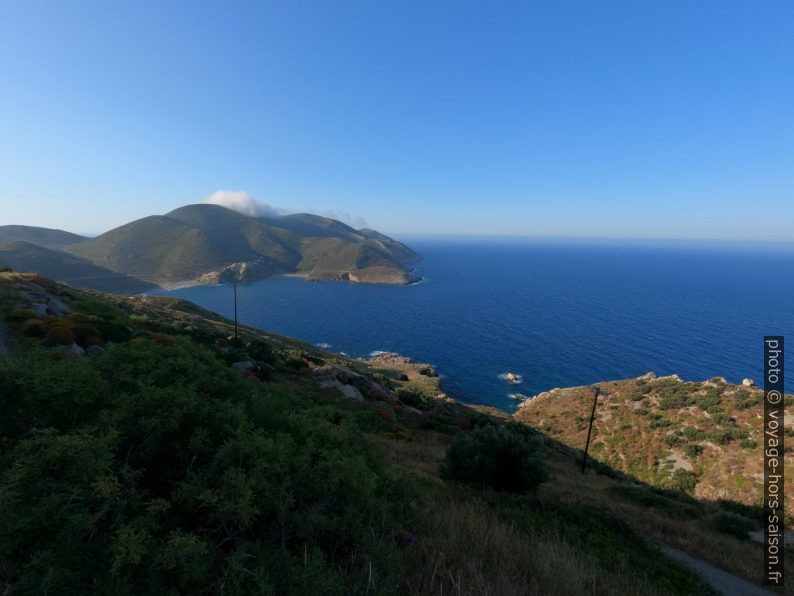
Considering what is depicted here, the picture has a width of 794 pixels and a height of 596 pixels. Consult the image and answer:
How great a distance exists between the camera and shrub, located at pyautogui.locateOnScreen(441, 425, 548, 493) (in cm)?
1204

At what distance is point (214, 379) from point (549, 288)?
18871 centimetres

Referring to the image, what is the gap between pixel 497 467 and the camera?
1228 centimetres

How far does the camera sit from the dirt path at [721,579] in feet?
29.6

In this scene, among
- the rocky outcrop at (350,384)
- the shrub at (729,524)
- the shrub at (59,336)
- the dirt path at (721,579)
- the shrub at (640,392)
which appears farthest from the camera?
the shrub at (640,392)

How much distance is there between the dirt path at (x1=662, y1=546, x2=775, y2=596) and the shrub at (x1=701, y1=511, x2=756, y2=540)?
6.52 metres

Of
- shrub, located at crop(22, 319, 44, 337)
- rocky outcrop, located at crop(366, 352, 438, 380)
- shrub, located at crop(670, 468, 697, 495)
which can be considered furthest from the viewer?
rocky outcrop, located at crop(366, 352, 438, 380)

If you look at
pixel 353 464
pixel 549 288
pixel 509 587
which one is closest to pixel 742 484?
pixel 509 587

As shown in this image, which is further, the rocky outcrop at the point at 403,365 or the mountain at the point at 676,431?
the rocky outcrop at the point at 403,365

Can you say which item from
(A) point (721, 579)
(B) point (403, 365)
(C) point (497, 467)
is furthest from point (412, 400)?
(B) point (403, 365)

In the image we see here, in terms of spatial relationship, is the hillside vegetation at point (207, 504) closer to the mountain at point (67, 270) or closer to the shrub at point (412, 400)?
the shrub at point (412, 400)

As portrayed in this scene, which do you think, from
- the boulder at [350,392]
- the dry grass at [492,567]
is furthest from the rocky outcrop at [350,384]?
the dry grass at [492,567]

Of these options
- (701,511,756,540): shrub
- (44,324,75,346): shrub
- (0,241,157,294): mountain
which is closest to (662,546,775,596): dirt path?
(701,511,756,540): shrub

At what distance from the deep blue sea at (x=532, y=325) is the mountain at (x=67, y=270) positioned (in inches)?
964

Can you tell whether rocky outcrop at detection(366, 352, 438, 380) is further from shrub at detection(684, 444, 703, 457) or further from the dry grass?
the dry grass
